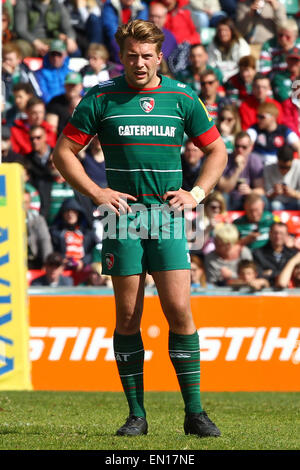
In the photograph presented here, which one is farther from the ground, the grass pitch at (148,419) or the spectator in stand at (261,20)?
the spectator in stand at (261,20)

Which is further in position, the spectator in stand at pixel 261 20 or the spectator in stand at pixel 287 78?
the spectator in stand at pixel 261 20

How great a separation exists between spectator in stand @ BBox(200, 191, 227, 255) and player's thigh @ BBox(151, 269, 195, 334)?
607 cm

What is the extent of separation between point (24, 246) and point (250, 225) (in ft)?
11.0

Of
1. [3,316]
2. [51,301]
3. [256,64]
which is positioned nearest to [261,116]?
[256,64]

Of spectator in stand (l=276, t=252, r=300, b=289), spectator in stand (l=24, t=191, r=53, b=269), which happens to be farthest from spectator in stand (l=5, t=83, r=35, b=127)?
spectator in stand (l=276, t=252, r=300, b=289)

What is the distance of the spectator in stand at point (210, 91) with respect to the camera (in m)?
13.2

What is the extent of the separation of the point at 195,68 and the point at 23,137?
102 inches

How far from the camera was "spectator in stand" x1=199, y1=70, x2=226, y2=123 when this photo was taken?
1316 cm

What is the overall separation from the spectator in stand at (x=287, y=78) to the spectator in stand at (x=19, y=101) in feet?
11.5

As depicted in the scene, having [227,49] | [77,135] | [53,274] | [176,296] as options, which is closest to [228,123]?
[227,49]

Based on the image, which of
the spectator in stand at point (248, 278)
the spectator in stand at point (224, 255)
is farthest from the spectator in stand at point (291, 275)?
the spectator in stand at point (224, 255)

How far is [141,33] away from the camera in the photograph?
560cm

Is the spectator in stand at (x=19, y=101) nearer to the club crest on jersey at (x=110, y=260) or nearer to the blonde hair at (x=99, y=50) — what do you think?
the blonde hair at (x=99, y=50)
